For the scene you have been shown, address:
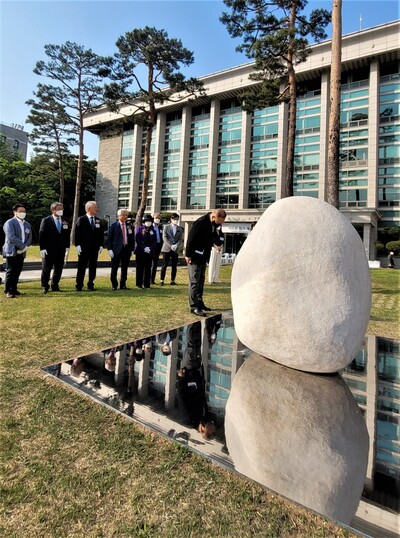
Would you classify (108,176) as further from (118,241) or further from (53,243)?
(53,243)

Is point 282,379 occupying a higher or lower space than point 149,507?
higher

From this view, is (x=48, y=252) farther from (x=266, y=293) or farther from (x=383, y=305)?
(x=383, y=305)

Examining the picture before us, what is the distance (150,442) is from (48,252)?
6.48m

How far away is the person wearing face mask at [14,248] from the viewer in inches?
269

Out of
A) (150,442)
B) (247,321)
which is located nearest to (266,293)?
(247,321)

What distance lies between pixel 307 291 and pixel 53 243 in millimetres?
6257

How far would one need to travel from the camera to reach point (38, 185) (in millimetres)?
40188

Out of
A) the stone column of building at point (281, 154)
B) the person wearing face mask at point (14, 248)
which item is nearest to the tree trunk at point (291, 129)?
the person wearing face mask at point (14, 248)

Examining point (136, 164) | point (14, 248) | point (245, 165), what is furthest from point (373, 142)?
point (14, 248)

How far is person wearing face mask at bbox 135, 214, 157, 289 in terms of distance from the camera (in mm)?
8945

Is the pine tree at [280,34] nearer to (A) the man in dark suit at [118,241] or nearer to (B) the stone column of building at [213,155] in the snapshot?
(A) the man in dark suit at [118,241]

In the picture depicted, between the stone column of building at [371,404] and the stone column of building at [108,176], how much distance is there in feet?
156

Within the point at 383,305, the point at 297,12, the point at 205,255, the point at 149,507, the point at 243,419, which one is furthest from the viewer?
the point at 297,12

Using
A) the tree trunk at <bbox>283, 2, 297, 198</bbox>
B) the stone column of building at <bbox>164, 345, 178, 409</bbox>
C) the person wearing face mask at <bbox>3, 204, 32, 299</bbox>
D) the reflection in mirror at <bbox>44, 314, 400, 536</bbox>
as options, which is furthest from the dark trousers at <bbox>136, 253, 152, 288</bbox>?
the tree trunk at <bbox>283, 2, 297, 198</bbox>
